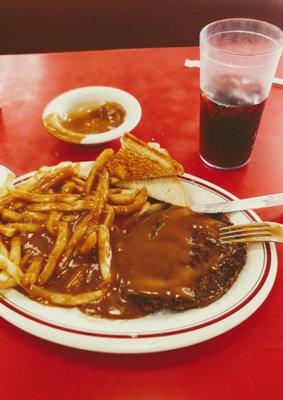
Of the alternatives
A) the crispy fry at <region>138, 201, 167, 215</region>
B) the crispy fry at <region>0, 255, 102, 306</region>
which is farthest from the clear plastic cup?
the crispy fry at <region>0, 255, 102, 306</region>

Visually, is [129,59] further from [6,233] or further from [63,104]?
[6,233]

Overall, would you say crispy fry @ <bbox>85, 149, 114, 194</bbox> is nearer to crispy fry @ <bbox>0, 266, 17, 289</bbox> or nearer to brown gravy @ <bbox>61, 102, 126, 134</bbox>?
brown gravy @ <bbox>61, 102, 126, 134</bbox>

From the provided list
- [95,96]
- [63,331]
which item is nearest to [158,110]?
[95,96]

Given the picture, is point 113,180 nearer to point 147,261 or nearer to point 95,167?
point 95,167

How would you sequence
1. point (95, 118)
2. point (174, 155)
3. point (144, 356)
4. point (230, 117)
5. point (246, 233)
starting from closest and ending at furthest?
1. point (144, 356)
2. point (246, 233)
3. point (230, 117)
4. point (174, 155)
5. point (95, 118)

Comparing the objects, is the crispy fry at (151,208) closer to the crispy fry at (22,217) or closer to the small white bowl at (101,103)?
the crispy fry at (22,217)

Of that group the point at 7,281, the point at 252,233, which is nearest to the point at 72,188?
the point at 7,281
